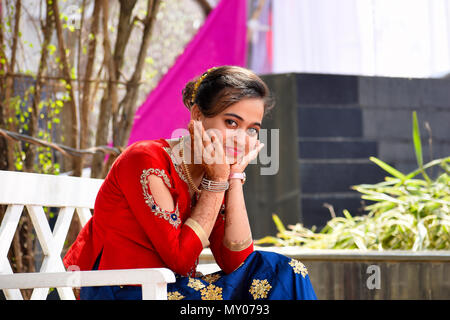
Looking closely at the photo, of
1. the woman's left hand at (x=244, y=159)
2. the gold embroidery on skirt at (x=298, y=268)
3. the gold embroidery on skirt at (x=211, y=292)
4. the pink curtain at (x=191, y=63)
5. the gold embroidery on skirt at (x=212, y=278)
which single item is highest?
the pink curtain at (x=191, y=63)

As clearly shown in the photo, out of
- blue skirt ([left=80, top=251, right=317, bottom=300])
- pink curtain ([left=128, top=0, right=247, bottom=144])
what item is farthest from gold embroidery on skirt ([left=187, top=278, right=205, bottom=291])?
pink curtain ([left=128, top=0, right=247, bottom=144])

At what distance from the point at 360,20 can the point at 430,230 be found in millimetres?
1938

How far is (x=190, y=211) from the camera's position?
181cm

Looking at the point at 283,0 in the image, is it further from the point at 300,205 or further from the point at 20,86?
the point at 20,86

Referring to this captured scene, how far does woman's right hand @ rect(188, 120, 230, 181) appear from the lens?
174 cm

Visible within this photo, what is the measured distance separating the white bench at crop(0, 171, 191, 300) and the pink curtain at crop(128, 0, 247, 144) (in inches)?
81.2

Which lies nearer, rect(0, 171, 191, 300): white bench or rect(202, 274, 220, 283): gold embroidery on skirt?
rect(0, 171, 191, 300): white bench

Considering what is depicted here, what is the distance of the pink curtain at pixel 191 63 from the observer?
14.0 ft

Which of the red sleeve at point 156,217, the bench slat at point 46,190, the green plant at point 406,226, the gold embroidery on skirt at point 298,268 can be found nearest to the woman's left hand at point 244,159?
the red sleeve at point 156,217

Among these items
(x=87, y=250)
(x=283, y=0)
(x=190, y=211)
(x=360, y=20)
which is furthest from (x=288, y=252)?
(x=283, y=0)

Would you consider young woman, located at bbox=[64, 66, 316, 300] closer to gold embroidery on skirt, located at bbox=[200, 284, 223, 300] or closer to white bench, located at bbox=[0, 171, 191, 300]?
gold embroidery on skirt, located at bbox=[200, 284, 223, 300]

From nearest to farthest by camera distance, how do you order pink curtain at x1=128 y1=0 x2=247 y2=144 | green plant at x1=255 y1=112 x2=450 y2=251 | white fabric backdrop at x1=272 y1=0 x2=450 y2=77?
green plant at x1=255 y1=112 x2=450 y2=251
white fabric backdrop at x1=272 y1=0 x2=450 y2=77
pink curtain at x1=128 y1=0 x2=247 y2=144

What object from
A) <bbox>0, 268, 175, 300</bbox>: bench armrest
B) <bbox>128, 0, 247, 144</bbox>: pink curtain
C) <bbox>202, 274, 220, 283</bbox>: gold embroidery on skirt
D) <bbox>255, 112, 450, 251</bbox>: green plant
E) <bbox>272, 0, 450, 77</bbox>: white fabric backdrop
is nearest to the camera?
<bbox>0, 268, 175, 300</bbox>: bench armrest

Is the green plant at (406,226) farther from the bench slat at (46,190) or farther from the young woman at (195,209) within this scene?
the bench slat at (46,190)
